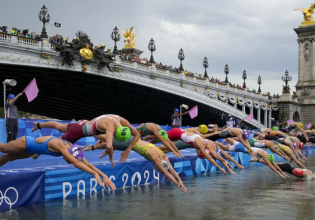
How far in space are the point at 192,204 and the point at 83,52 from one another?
36936 mm

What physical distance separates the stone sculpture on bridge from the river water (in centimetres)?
3184

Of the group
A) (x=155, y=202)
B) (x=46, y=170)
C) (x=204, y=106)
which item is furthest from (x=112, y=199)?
(x=204, y=106)

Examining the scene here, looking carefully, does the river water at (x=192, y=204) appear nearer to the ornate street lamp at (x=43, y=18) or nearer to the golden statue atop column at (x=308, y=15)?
the ornate street lamp at (x=43, y=18)

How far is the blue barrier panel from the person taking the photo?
10009 millimetres

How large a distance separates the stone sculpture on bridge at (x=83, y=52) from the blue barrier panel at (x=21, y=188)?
3421cm

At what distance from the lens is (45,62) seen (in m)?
42.9

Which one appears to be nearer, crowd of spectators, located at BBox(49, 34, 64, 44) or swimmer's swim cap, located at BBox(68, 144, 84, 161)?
swimmer's swim cap, located at BBox(68, 144, 84, 161)

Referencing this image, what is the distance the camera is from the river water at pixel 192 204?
381 inches

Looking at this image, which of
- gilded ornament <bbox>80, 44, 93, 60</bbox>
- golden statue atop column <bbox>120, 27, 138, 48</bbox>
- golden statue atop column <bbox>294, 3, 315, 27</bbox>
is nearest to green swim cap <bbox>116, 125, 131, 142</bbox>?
gilded ornament <bbox>80, 44, 93, 60</bbox>

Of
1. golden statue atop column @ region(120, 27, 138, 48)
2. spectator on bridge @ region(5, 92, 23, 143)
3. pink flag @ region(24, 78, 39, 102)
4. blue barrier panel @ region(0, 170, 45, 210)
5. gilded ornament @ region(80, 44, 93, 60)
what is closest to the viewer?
blue barrier panel @ region(0, 170, 45, 210)

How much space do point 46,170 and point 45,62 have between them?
110 feet

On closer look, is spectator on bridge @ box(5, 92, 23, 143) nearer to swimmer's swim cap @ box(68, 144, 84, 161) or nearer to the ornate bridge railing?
swimmer's swim cap @ box(68, 144, 84, 161)

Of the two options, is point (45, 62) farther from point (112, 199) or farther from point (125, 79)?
point (112, 199)

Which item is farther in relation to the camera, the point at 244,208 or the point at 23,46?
the point at 23,46
